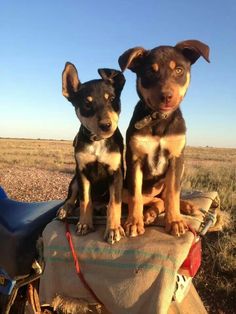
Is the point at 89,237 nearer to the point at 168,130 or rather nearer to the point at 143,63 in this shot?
the point at 168,130

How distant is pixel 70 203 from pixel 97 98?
2.82ft

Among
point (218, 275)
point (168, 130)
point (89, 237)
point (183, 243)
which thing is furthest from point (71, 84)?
point (218, 275)

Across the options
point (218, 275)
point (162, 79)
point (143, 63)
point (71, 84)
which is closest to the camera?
point (162, 79)

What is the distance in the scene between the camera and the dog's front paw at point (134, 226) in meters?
2.92

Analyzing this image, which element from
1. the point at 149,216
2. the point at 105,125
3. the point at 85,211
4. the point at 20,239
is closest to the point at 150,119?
the point at 105,125

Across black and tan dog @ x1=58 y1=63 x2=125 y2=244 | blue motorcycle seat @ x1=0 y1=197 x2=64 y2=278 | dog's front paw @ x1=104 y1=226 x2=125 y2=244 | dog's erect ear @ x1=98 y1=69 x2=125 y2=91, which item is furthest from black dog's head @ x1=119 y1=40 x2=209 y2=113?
blue motorcycle seat @ x1=0 y1=197 x2=64 y2=278

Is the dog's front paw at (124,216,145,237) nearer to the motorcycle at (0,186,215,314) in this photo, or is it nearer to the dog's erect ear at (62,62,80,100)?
the motorcycle at (0,186,215,314)

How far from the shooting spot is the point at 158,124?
10.6 ft

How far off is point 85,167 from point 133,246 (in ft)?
2.53

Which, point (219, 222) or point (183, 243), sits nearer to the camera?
point (183, 243)

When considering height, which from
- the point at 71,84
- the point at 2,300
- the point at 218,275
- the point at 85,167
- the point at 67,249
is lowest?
the point at 218,275

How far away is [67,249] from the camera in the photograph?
2.93 metres

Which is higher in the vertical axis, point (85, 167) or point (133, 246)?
point (85, 167)

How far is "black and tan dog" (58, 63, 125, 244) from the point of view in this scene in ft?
10.2
